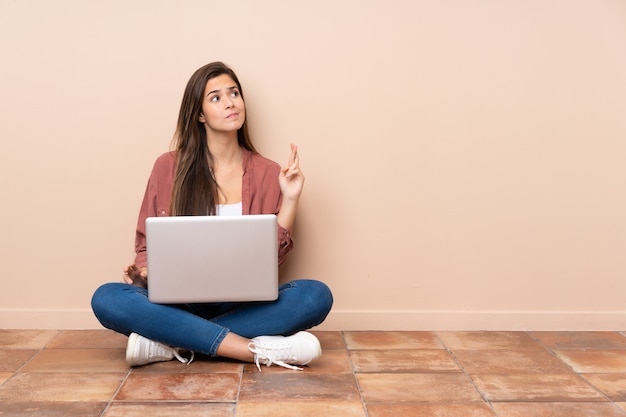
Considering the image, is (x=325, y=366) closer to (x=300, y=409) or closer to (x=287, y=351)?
(x=287, y=351)

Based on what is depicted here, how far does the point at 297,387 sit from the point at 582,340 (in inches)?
48.8

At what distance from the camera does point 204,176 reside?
2861 mm

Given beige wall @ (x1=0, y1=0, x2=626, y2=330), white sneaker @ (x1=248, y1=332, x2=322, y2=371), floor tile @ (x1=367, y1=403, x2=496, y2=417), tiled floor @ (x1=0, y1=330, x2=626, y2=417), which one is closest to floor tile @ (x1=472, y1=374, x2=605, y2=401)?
tiled floor @ (x1=0, y1=330, x2=626, y2=417)

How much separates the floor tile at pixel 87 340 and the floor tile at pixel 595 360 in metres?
1.57

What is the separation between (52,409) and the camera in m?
2.17

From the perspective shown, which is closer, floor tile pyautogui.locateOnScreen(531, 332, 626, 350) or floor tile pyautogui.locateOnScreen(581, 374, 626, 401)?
floor tile pyautogui.locateOnScreen(581, 374, 626, 401)

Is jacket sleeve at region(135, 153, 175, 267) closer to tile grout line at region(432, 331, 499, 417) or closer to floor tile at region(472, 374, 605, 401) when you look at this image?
tile grout line at region(432, 331, 499, 417)

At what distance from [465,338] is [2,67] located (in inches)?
79.4

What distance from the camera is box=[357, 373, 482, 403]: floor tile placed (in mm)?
2291

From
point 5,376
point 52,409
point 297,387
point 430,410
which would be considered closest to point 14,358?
point 5,376

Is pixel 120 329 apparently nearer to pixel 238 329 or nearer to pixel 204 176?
pixel 238 329

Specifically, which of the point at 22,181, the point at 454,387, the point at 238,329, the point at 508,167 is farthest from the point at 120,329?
the point at 508,167

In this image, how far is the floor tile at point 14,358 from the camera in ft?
8.45

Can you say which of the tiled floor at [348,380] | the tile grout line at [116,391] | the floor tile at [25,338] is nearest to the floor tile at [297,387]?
the tiled floor at [348,380]
